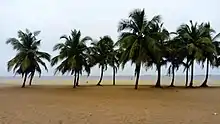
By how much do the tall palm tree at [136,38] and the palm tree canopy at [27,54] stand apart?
37.2ft

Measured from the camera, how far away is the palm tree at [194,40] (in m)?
32.6

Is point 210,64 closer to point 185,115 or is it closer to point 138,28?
point 138,28

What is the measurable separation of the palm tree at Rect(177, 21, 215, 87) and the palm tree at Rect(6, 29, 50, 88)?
1558 centimetres

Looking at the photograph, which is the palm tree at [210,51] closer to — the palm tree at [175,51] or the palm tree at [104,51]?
the palm tree at [175,51]

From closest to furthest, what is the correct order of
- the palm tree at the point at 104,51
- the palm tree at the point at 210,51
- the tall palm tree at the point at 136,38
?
the tall palm tree at the point at 136,38, the palm tree at the point at 210,51, the palm tree at the point at 104,51

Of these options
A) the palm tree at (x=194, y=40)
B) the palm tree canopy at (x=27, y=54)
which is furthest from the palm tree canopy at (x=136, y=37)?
the palm tree canopy at (x=27, y=54)

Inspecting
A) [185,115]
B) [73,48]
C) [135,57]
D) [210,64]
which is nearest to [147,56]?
[135,57]

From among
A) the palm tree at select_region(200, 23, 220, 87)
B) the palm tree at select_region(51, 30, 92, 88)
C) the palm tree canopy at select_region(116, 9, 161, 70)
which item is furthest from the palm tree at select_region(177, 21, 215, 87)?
the palm tree at select_region(51, 30, 92, 88)

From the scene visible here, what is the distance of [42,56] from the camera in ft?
121

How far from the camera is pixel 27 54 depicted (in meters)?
35.8

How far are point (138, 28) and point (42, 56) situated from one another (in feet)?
42.5

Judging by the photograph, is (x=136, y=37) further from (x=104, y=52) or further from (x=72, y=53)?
(x=104, y=52)

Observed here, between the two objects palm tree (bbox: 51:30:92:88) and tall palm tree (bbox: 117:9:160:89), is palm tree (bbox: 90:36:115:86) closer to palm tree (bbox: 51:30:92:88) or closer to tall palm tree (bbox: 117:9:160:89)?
palm tree (bbox: 51:30:92:88)

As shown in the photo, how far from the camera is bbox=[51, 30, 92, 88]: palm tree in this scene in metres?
34.7
